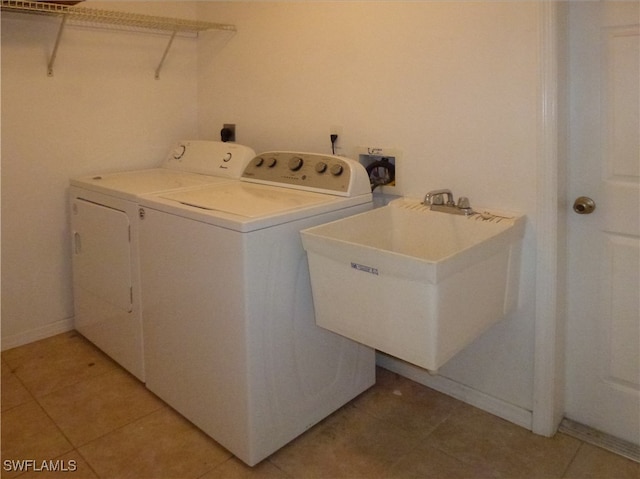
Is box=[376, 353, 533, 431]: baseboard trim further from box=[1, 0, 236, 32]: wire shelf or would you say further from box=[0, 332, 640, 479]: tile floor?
box=[1, 0, 236, 32]: wire shelf

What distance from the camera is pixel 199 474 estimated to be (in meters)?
1.67

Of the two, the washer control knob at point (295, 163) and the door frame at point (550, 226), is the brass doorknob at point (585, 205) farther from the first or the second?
the washer control knob at point (295, 163)

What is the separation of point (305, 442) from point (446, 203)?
1.00 m

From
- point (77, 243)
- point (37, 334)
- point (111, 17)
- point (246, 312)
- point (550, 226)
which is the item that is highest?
point (111, 17)

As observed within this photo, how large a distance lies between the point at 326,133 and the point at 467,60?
714mm

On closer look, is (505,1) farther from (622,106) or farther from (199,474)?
(199,474)

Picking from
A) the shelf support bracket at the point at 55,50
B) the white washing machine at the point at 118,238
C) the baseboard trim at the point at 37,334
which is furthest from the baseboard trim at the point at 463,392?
the shelf support bracket at the point at 55,50

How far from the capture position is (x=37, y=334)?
2570mm

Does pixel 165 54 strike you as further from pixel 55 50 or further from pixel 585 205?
pixel 585 205

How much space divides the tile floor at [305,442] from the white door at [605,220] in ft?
0.76

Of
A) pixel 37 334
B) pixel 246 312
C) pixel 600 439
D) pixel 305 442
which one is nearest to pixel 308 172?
pixel 246 312

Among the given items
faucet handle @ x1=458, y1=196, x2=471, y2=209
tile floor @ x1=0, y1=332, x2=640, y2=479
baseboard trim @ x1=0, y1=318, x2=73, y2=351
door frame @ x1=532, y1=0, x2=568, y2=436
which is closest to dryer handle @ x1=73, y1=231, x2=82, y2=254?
baseboard trim @ x1=0, y1=318, x2=73, y2=351

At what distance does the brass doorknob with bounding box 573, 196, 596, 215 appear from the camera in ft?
5.69

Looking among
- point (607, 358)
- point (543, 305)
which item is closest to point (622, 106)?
point (543, 305)
